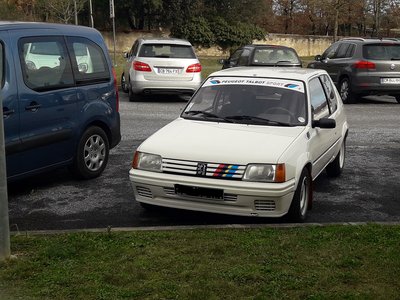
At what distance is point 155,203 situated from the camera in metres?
5.83

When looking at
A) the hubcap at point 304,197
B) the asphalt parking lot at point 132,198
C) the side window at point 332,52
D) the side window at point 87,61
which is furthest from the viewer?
the side window at point 332,52

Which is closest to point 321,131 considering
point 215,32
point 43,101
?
point 43,101

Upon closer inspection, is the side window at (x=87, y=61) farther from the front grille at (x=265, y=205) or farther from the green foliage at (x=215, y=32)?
Answer: the green foliage at (x=215, y=32)

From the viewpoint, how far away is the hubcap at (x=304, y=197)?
5.91m

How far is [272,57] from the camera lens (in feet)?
57.5

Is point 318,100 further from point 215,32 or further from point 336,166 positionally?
point 215,32

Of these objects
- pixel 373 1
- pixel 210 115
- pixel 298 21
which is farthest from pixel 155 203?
pixel 298 21

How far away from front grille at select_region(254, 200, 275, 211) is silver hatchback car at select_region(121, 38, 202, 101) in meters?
10.4

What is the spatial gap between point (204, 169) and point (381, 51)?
1212 centimetres

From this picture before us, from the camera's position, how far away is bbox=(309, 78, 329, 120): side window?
22.5 feet

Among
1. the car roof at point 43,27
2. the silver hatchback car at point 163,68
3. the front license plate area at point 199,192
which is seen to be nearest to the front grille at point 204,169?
the front license plate area at point 199,192

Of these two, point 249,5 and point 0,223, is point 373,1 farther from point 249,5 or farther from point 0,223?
point 0,223

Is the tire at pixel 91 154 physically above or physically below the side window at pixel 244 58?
below

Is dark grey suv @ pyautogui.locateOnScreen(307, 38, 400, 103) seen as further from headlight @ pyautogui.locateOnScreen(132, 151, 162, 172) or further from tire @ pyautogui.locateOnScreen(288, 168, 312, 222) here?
headlight @ pyautogui.locateOnScreen(132, 151, 162, 172)
